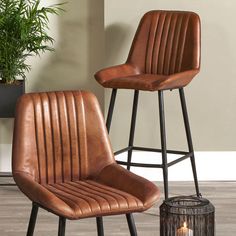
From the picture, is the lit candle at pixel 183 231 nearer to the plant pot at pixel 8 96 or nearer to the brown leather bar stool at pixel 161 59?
the brown leather bar stool at pixel 161 59

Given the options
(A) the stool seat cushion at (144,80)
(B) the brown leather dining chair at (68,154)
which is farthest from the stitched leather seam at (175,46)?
(B) the brown leather dining chair at (68,154)

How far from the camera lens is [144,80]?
442 cm

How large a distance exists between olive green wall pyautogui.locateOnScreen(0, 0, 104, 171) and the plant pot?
1.87 feet

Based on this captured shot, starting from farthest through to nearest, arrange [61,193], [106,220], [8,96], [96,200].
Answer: [8,96], [106,220], [61,193], [96,200]

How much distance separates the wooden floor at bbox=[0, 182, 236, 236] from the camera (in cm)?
412

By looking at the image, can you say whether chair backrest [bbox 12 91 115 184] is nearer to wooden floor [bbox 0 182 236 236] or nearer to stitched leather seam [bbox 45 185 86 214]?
stitched leather seam [bbox 45 185 86 214]

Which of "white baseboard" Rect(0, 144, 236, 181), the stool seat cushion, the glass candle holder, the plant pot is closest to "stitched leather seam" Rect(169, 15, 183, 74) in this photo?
the stool seat cushion

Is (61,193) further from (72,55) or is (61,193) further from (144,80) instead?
(72,55)

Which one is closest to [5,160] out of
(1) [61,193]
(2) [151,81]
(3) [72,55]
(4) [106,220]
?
(3) [72,55]

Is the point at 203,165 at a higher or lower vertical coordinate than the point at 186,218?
lower

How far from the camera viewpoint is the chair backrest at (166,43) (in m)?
4.61

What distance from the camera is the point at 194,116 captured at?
515 centimetres

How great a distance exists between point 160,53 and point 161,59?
0.14ft

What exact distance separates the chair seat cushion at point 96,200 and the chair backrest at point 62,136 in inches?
6.0
